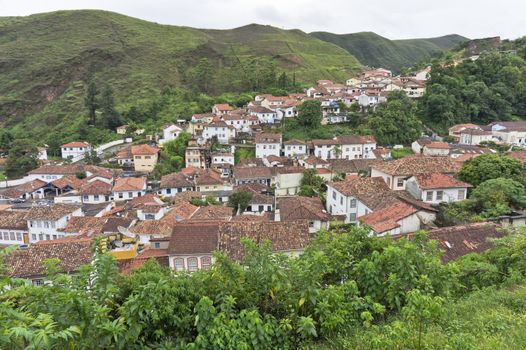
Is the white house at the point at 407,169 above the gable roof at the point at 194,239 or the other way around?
above

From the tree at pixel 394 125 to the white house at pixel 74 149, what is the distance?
4330 cm

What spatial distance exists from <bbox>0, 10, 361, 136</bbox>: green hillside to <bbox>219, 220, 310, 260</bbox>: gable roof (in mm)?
57028

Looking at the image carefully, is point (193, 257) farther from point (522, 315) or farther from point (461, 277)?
point (522, 315)

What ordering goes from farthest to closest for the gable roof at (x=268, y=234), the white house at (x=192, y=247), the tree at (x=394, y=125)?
the tree at (x=394, y=125) → the gable roof at (x=268, y=234) → the white house at (x=192, y=247)

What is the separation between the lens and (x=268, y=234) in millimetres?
18453

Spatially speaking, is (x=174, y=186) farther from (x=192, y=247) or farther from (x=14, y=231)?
(x=192, y=247)

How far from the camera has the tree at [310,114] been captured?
52.0 metres

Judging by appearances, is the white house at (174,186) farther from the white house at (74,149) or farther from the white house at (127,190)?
the white house at (74,149)

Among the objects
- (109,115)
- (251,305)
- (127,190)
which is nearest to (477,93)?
(127,190)

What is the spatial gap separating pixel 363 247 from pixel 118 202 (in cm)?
3274

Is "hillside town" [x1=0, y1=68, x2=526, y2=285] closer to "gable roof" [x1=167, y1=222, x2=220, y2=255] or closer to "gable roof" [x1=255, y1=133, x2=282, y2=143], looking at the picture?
"gable roof" [x1=167, y1=222, x2=220, y2=255]

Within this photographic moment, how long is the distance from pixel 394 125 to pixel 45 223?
43.6m

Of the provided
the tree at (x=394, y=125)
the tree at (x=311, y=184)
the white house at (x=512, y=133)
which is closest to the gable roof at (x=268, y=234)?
the tree at (x=311, y=184)

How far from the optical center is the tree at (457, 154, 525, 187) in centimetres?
2234
